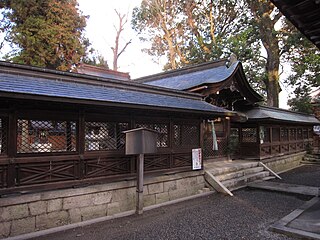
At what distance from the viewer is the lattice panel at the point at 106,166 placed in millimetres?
5844

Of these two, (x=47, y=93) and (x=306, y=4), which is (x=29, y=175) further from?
(x=306, y=4)

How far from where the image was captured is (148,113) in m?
7.05

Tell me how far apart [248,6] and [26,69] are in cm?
2080

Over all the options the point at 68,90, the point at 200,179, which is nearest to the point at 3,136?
the point at 68,90

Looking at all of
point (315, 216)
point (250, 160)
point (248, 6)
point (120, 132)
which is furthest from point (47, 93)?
point (248, 6)

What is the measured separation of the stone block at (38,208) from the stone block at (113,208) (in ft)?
5.02

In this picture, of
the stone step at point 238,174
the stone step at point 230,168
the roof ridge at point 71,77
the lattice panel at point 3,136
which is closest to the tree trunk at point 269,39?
the stone step at point 230,168

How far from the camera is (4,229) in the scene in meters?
4.61

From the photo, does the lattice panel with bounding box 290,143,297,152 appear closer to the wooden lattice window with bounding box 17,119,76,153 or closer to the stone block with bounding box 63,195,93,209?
the stone block with bounding box 63,195,93,209

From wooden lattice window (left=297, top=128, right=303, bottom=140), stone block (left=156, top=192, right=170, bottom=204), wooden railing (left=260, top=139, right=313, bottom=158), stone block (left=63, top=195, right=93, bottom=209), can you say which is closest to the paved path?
wooden railing (left=260, top=139, right=313, bottom=158)

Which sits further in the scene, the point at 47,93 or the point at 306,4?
the point at 47,93

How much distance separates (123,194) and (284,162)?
1207 cm

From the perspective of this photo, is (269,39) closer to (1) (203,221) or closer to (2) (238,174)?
(2) (238,174)

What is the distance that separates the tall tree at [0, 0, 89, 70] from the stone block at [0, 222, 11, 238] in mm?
16515
